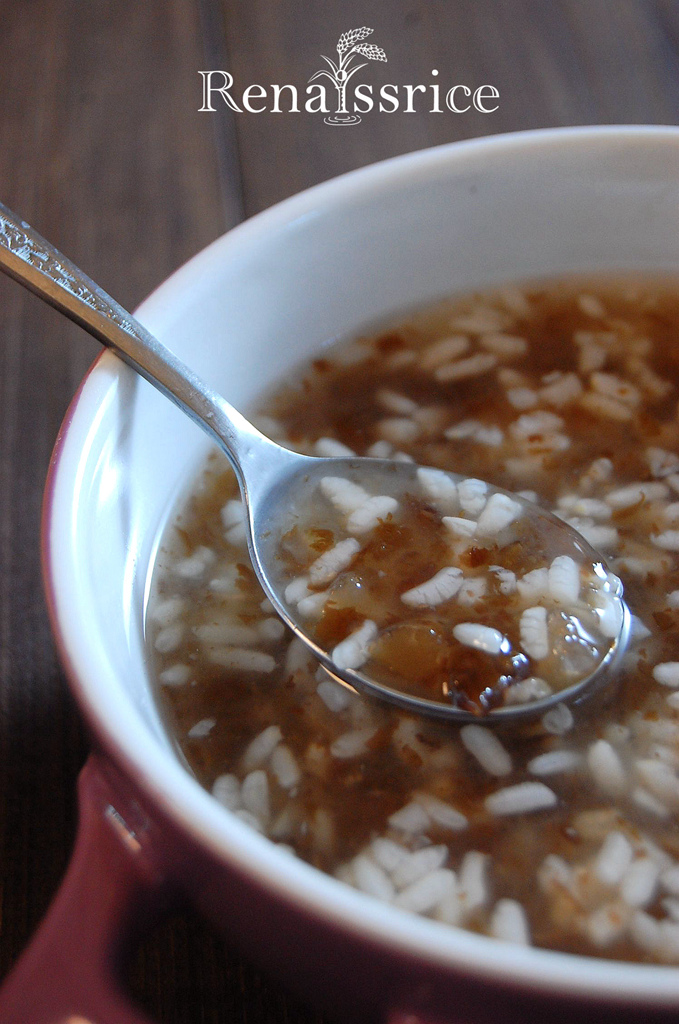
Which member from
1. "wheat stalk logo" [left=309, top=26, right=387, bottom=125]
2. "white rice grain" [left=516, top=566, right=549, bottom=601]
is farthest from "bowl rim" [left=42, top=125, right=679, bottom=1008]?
"wheat stalk logo" [left=309, top=26, right=387, bottom=125]

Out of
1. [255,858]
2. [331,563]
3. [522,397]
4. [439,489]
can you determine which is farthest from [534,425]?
[255,858]

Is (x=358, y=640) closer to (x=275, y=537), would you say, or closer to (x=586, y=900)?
(x=275, y=537)

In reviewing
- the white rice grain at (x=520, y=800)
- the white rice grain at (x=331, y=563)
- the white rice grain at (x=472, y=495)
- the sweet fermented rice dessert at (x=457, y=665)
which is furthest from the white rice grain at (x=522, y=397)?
the white rice grain at (x=520, y=800)

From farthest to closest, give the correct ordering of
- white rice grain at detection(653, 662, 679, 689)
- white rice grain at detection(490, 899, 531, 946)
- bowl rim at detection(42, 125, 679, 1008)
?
white rice grain at detection(653, 662, 679, 689)
white rice grain at detection(490, 899, 531, 946)
bowl rim at detection(42, 125, 679, 1008)

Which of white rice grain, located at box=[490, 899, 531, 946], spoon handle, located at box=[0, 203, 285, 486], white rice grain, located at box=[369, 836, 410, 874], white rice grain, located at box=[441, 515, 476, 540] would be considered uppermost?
spoon handle, located at box=[0, 203, 285, 486]

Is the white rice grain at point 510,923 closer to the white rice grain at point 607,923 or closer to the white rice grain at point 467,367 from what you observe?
the white rice grain at point 607,923

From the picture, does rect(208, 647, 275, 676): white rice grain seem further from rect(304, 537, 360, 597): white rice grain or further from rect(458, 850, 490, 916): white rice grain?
rect(458, 850, 490, 916): white rice grain

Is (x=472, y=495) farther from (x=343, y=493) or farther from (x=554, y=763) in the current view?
(x=554, y=763)
